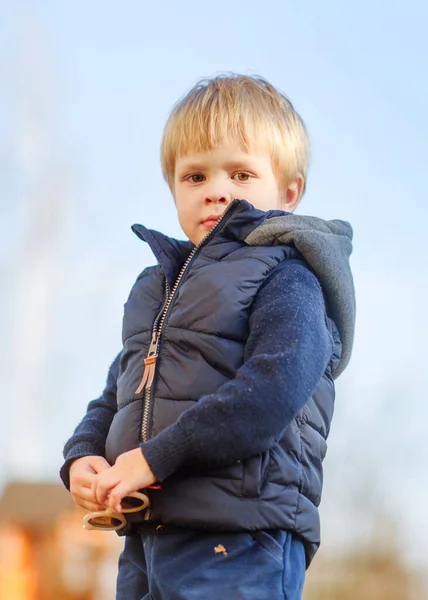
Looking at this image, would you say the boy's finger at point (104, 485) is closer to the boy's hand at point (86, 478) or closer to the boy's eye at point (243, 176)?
the boy's hand at point (86, 478)

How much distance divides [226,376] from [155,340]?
165 mm

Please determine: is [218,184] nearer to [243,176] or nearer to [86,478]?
[243,176]

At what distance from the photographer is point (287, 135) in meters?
1.92

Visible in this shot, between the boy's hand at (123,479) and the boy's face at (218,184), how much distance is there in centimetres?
56

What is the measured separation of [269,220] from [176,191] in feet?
0.90

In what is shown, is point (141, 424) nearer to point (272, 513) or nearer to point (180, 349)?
point (180, 349)

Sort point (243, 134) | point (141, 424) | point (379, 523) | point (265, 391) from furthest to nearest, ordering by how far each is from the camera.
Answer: point (379, 523) < point (243, 134) < point (141, 424) < point (265, 391)

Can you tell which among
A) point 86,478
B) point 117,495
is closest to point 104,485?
point 117,495

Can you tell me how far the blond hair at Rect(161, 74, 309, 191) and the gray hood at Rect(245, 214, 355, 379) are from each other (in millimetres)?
197

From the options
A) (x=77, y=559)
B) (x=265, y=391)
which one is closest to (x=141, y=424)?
(x=265, y=391)

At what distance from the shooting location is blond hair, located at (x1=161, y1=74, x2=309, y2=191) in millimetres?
1861

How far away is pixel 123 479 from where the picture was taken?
1.48m

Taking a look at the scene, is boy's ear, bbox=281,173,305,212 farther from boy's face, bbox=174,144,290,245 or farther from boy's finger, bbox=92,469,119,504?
boy's finger, bbox=92,469,119,504

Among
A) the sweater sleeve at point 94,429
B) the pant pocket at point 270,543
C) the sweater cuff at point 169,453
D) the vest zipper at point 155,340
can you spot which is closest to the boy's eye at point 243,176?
the vest zipper at point 155,340
